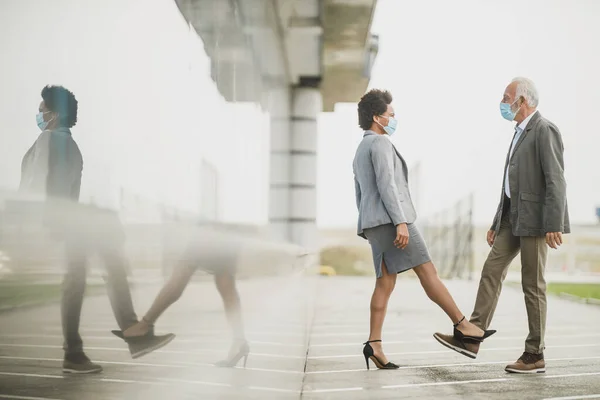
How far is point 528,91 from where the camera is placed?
444 cm

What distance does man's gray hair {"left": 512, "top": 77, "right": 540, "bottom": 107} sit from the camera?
173 inches

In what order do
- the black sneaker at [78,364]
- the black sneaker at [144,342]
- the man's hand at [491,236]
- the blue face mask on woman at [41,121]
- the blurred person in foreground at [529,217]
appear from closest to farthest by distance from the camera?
1. the blue face mask on woman at [41,121]
2. the black sneaker at [78,364]
3. the black sneaker at [144,342]
4. the blurred person in foreground at [529,217]
5. the man's hand at [491,236]

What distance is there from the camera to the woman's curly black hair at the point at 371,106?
4.79 metres

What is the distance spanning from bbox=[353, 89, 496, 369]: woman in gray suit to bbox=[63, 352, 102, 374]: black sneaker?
3.64m

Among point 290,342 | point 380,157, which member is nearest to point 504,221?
point 380,157

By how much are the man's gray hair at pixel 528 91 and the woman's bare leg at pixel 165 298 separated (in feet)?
12.0

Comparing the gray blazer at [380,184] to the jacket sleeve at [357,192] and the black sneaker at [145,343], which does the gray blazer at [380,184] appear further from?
the black sneaker at [145,343]

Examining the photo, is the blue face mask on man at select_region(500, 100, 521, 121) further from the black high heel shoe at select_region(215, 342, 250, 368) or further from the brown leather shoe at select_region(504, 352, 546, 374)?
the black high heel shoe at select_region(215, 342, 250, 368)

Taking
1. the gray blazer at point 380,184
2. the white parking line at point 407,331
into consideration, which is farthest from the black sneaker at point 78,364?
the white parking line at point 407,331

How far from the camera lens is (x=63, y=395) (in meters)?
0.67

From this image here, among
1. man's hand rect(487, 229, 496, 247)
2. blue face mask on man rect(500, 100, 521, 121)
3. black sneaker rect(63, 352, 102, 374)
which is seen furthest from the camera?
man's hand rect(487, 229, 496, 247)

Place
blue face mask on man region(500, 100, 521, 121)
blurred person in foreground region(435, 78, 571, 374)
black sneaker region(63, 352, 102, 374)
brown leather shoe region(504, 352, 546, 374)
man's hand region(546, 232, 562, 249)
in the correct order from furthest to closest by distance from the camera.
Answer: blue face mask on man region(500, 100, 521, 121) < brown leather shoe region(504, 352, 546, 374) < blurred person in foreground region(435, 78, 571, 374) < man's hand region(546, 232, 562, 249) < black sneaker region(63, 352, 102, 374)

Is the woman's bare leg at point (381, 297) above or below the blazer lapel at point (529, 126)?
below

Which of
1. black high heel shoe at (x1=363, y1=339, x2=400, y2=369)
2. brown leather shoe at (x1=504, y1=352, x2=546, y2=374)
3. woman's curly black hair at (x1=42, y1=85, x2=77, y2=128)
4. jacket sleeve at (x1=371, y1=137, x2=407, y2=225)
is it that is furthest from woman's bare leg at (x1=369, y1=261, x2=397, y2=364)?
woman's curly black hair at (x1=42, y1=85, x2=77, y2=128)
